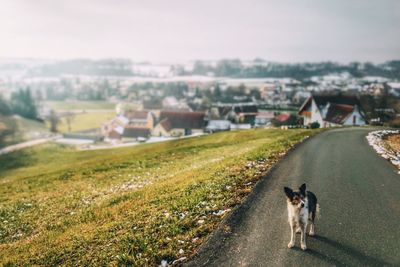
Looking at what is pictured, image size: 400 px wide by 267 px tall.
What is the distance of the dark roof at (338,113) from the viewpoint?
73.6 meters

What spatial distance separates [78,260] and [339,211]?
10.5m

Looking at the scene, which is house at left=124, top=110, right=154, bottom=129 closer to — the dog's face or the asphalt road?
the asphalt road

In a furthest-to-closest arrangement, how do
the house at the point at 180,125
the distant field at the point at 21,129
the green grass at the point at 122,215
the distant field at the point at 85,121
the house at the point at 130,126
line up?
the distant field at the point at 85,121
the distant field at the point at 21,129
the house at the point at 130,126
the house at the point at 180,125
the green grass at the point at 122,215

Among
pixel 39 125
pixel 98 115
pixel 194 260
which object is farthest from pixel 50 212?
pixel 98 115

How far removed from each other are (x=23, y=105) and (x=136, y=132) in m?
87.3

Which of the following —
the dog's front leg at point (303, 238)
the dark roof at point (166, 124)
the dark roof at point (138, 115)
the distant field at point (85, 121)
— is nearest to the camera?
the dog's front leg at point (303, 238)

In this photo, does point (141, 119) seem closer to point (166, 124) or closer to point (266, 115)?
point (166, 124)

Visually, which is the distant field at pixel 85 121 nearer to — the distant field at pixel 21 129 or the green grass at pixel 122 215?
the distant field at pixel 21 129

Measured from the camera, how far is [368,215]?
14430 mm

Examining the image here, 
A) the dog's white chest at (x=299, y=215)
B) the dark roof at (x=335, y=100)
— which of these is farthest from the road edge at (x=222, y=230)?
the dark roof at (x=335, y=100)

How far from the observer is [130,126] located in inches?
4926

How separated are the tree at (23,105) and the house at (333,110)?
136 meters

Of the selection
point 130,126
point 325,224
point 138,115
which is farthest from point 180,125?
point 325,224

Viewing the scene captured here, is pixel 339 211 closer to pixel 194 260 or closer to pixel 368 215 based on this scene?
pixel 368 215
